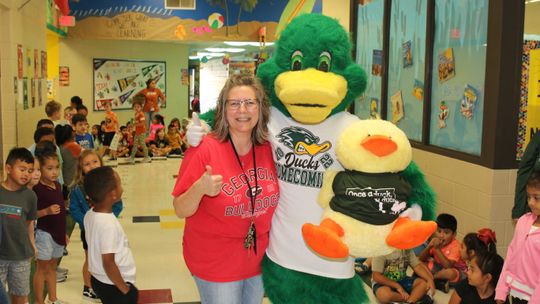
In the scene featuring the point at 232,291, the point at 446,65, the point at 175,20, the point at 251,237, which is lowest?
the point at 232,291

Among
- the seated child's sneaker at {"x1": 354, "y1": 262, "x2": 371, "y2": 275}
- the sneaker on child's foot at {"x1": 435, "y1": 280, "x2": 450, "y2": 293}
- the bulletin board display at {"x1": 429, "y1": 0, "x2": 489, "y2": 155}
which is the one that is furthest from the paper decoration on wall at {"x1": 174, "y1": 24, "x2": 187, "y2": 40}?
the sneaker on child's foot at {"x1": 435, "y1": 280, "x2": 450, "y2": 293}

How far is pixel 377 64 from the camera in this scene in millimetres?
6762

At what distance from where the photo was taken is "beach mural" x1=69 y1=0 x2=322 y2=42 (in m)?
13.3

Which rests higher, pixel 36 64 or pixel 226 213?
pixel 36 64

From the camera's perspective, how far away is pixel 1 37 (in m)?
7.35

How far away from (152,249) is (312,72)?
349cm

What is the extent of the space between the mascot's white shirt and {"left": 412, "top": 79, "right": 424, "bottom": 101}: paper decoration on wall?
10.6 feet

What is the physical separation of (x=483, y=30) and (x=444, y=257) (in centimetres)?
172

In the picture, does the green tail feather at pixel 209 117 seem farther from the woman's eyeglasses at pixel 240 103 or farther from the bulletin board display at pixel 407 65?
the bulletin board display at pixel 407 65

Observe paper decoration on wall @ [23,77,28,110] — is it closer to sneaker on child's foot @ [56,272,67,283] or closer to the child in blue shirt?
the child in blue shirt

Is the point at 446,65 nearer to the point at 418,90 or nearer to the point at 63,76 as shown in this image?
the point at 418,90

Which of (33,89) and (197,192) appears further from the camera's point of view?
(33,89)

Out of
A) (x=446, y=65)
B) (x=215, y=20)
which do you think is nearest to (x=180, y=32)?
(x=215, y=20)

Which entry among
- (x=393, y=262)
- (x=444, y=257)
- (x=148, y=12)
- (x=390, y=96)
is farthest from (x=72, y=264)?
(x=148, y=12)
